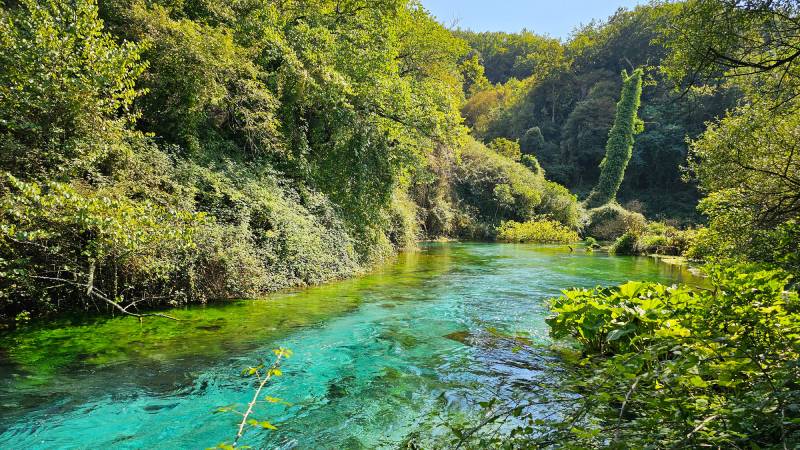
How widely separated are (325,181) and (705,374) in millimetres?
11233

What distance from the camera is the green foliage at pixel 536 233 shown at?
30266mm

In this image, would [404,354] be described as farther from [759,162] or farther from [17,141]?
[759,162]

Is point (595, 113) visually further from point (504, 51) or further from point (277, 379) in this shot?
point (277, 379)

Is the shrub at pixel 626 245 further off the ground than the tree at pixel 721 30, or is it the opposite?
the tree at pixel 721 30

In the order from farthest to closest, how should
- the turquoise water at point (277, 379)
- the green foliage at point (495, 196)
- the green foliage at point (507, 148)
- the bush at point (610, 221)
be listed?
the green foliage at point (507, 148)
the green foliage at point (495, 196)
the bush at point (610, 221)
the turquoise water at point (277, 379)

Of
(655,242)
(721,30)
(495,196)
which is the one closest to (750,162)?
(721,30)

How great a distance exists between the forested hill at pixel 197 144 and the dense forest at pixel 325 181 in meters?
0.05

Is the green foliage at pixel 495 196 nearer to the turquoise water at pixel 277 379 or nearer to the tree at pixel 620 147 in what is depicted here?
the tree at pixel 620 147

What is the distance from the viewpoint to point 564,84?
174ft

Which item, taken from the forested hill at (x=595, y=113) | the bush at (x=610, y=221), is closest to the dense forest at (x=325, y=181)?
the bush at (x=610, y=221)

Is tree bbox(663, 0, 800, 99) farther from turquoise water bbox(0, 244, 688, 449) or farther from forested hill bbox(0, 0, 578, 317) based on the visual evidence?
forested hill bbox(0, 0, 578, 317)

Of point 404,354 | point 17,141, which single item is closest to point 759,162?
point 404,354

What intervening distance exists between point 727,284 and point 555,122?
2053 inches

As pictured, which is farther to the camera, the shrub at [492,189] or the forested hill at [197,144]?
the shrub at [492,189]
